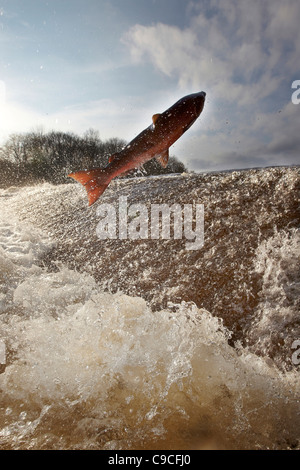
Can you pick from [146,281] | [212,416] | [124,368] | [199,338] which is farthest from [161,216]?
[212,416]

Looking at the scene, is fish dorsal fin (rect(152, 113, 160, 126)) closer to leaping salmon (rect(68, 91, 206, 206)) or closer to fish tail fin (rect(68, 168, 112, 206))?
leaping salmon (rect(68, 91, 206, 206))

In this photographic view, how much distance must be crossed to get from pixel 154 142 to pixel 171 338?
4.98 feet

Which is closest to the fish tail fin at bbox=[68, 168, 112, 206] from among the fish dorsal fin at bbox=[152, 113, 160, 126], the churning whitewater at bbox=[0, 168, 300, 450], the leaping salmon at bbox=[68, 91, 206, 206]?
the leaping salmon at bbox=[68, 91, 206, 206]

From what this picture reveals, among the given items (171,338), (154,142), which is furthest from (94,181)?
(171,338)

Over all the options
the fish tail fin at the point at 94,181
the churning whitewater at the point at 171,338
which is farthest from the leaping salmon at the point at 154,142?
the churning whitewater at the point at 171,338

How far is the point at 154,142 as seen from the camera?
159 centimetres

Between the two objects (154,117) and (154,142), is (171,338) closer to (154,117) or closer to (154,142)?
(154,142)

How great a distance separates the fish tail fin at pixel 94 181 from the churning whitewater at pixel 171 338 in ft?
3.91

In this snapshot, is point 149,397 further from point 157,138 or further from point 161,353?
point 157,138

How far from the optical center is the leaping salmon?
1446 mm

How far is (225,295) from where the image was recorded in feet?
8.30

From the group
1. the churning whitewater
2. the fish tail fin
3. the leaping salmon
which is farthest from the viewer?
the fish tail fin

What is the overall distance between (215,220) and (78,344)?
1.95 metres

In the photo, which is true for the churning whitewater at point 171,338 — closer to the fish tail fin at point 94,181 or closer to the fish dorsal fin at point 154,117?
the fish tail fin at point 94,181
